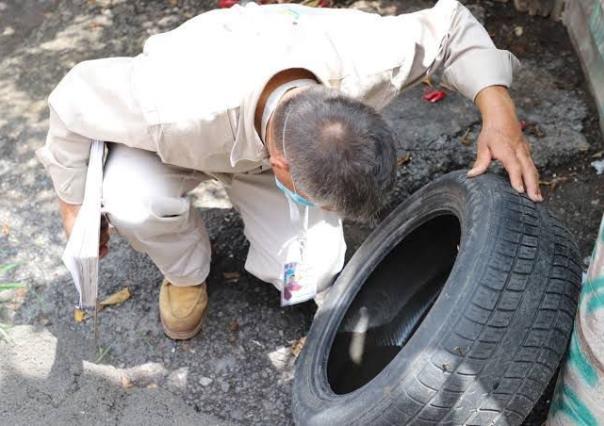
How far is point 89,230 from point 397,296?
1129mm

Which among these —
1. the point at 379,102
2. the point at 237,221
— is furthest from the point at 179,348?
the point at 379,102

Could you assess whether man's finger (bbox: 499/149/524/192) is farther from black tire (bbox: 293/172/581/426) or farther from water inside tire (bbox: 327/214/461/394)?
water inside tire (bbox: 327/214/461/394)

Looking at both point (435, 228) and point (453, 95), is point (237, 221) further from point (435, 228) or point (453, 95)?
point (453, 95)

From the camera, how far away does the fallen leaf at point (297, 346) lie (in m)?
2.68

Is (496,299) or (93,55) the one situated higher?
(496,299)

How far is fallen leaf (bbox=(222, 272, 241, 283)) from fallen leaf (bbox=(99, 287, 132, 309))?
378mm

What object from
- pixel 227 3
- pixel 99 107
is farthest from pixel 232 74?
pixel 227 3

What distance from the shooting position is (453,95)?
3502 mm

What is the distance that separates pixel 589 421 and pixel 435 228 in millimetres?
893

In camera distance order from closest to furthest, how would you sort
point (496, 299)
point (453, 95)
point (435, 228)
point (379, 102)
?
point (496, 299), point (379, 102), point (435, 228), point (453, 95)

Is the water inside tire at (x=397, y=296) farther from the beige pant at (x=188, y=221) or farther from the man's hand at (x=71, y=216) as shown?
the man's hand at (x=71, y=216)

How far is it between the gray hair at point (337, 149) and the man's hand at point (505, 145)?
0.44m

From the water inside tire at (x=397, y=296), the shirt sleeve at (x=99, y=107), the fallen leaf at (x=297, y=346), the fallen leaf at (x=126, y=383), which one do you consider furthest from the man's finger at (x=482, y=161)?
the fallen leaf at (x=126, y=383)

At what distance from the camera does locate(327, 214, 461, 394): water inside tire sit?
2609 millimetres
